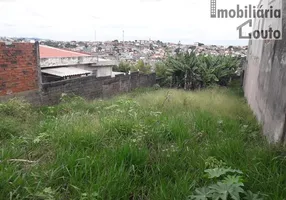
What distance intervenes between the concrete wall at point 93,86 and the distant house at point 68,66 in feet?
5.56

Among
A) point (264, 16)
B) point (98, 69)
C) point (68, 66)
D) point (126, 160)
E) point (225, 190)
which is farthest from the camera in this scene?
point (98, 69)

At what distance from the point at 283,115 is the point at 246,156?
2.44 ft

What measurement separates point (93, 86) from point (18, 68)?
10.2ft

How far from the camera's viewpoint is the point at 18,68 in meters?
6.29

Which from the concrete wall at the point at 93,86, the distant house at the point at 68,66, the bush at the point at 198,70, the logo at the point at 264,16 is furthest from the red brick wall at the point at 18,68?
the bush at the point at 198,70

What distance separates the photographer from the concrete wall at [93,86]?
7.15 m

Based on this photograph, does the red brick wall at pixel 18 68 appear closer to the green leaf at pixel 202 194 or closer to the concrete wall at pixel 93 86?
the concrete wall at pixel 93 86

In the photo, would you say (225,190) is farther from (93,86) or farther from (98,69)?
(98,69)

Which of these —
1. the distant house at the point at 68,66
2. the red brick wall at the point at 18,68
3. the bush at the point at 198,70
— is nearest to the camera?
the red brick wall at the point at 18,68

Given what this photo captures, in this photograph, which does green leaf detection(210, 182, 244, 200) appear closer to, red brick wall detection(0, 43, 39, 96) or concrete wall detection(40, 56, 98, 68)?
red brick wall detection(0, 43, 39, 96)

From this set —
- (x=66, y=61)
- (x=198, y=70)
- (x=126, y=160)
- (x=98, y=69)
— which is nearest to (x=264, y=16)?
(x=126, y=160)

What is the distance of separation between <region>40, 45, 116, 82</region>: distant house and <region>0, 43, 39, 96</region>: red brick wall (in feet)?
10.1

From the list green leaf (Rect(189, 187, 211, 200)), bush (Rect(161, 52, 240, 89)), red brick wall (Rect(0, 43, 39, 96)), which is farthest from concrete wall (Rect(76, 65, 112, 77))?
green leaf (Rect(189, 187, 211, 200))

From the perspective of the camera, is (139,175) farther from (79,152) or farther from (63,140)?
(63,140)
